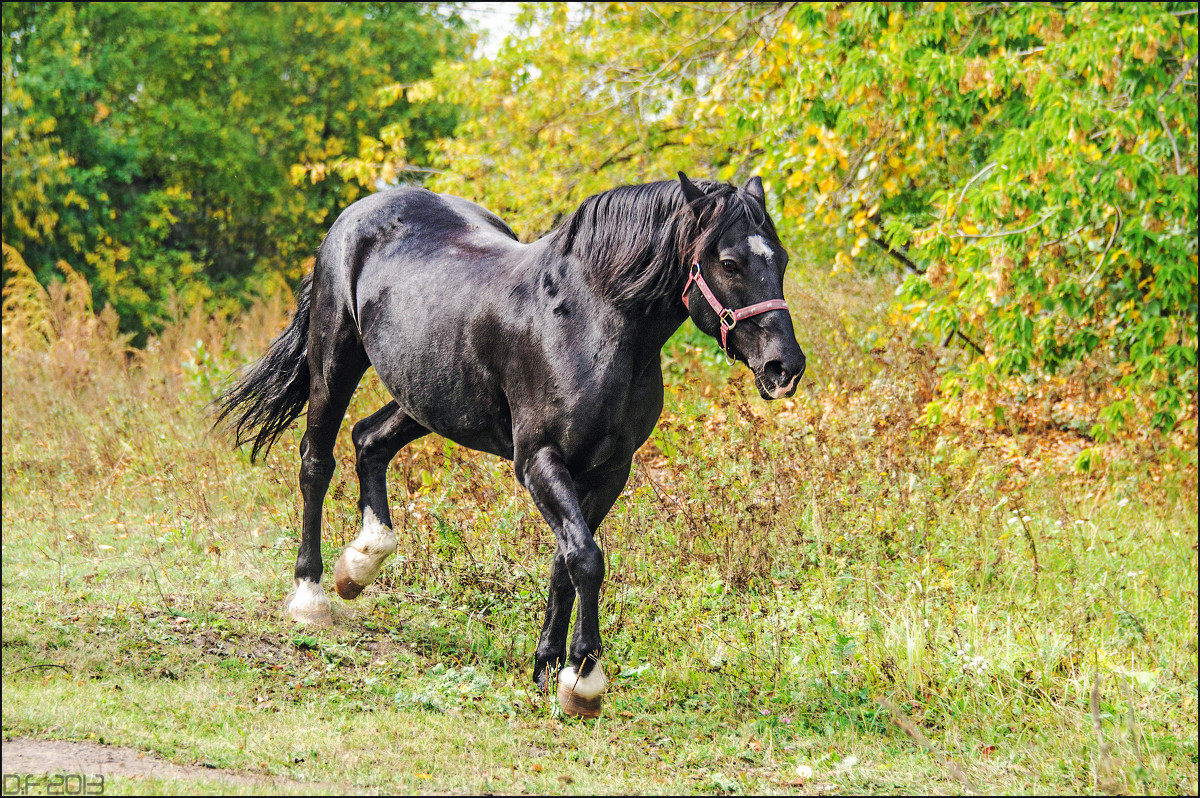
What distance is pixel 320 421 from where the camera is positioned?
5.31m

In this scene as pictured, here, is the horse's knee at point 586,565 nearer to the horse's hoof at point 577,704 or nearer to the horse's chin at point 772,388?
the horse's hoof at point 577,704

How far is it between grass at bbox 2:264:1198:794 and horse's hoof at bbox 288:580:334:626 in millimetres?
112

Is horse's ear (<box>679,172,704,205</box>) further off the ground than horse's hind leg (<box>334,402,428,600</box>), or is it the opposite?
horse's ear (<box>679,172,704,205</box>)

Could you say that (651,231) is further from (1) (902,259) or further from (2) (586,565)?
(1) (902,259)

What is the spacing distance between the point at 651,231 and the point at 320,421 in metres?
2.33

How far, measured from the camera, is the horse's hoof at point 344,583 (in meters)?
4.85

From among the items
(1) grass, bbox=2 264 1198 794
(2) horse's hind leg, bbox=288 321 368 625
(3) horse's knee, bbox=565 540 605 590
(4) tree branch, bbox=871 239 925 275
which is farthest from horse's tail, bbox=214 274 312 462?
(4) tree branch, bbox=871 239 925 275

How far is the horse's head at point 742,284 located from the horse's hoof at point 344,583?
2208mm

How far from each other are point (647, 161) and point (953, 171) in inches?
131

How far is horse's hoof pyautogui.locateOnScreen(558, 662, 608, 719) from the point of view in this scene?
3.83m

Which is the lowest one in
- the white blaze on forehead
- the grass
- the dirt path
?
the grass

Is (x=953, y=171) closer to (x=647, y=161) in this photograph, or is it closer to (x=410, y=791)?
(x=647, y=161)

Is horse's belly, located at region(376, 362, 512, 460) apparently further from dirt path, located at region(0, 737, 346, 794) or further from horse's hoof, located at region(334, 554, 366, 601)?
dirt path, located at region(0, 737, 346, 794)

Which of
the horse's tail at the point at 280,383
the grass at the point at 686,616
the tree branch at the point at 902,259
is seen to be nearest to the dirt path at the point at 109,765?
the grass at the point at 686,616
